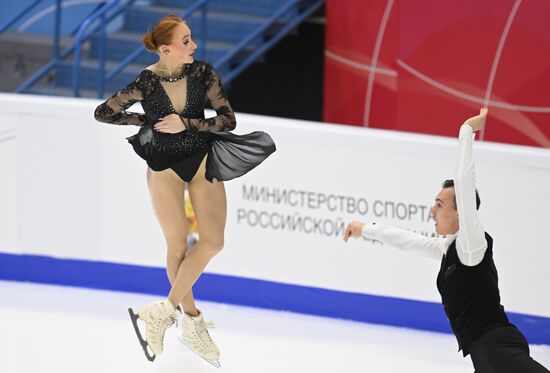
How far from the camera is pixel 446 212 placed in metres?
4.31

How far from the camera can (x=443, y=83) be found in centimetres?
748

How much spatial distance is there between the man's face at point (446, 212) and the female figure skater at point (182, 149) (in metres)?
1.08

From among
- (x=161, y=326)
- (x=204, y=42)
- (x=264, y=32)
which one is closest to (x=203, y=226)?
(x=161, y=326)

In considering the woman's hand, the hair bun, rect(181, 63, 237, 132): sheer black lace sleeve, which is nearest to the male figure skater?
rect(181, 63, 237, 132): sheer black lace sleeve

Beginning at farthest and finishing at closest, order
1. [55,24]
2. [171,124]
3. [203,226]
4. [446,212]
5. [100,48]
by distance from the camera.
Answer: [55,24], [100,48], [203,226], [171,124], [446,212]

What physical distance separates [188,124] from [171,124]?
0.27 feet

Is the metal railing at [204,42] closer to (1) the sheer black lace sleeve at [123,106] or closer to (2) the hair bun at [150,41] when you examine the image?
(1) the sheer black lace sleeve at [123,106]

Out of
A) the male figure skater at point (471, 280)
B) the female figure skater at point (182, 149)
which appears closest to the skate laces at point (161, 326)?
the female figure skater at point (182, 149)

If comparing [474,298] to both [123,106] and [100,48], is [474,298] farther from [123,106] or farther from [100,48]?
[100,48]

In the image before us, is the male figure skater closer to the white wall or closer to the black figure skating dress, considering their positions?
the black figure skating dress

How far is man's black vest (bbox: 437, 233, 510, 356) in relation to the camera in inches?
166

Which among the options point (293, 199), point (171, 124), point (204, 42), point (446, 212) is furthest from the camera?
point (204, 42)

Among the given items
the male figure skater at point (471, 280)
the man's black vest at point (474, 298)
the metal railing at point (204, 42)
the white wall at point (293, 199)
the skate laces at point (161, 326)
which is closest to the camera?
the male figure skater at point (471, 280)

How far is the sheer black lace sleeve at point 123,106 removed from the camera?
194 inches
